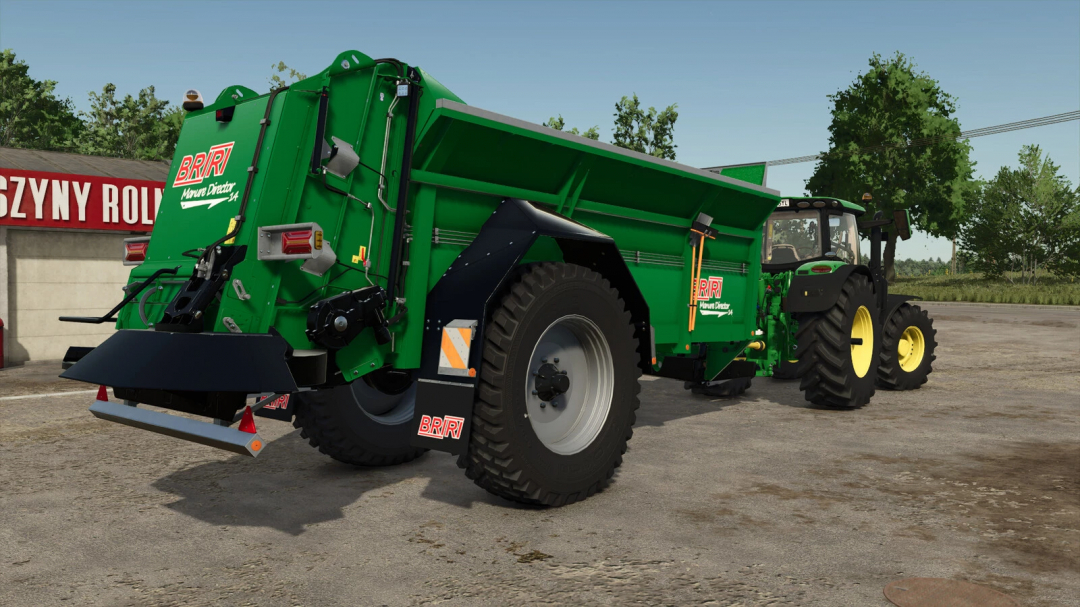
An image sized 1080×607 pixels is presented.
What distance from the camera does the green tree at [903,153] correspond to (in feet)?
160

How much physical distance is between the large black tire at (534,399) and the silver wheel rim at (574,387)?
21mm

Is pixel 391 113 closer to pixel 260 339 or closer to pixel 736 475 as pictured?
pixel 260 339

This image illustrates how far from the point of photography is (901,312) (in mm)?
10273

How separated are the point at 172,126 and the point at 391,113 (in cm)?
5362

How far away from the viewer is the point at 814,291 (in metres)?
8.59

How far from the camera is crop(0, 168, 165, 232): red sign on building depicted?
1312cm

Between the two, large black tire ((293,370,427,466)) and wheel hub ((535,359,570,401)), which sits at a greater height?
wheel hub ((535,359,570,401))

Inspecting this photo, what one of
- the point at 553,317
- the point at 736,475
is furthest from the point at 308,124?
the point at 736,475

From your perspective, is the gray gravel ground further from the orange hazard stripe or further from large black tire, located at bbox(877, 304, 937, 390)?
large black tire, located at bbox(877, 304, 937, 390)

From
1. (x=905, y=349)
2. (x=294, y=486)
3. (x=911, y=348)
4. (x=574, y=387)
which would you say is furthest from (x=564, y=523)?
(x=911, y=348)

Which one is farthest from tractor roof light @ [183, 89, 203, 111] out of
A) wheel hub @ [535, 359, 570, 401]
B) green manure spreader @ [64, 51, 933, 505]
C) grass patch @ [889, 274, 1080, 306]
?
grass patch @ [889, 274, 1080, 306]

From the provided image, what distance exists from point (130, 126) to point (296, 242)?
5725 cm

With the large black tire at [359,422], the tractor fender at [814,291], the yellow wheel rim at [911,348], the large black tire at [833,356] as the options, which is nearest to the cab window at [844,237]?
the large black tire at [833,356]

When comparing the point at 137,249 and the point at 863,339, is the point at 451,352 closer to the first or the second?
the point at 137,249
